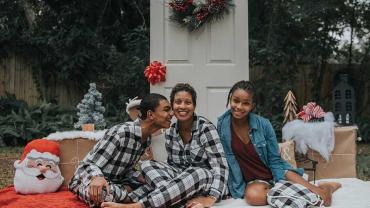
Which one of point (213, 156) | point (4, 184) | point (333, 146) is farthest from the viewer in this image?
point (4, 184)

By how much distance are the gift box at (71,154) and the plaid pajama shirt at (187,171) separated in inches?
27.9

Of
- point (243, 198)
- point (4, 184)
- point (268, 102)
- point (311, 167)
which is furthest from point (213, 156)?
point (268, 102)

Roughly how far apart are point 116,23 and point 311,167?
571 centimetres

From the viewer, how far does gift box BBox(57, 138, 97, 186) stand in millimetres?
3832

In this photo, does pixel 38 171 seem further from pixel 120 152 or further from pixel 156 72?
pixel 156 72

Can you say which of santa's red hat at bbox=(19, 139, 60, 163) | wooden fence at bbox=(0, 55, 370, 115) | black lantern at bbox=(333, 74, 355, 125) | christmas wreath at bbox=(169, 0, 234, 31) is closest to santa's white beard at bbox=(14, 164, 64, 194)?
santa's red hat at bbox=(19, 139, 60, 163)

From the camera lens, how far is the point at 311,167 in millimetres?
4148

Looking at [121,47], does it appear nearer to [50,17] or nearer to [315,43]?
[50,17]

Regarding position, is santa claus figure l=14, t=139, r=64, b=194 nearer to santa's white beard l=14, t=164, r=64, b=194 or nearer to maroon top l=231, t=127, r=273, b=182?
santa's white beard l=14, t=164, r=64, b=194

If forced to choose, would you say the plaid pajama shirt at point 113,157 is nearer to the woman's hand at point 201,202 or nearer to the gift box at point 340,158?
the woman's hand at point 201,202

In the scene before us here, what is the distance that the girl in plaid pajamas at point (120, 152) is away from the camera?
3.14 meters

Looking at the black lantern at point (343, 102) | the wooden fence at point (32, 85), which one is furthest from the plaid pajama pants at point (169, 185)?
the wooden fence at point (32, 85)

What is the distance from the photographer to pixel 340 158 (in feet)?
13.7

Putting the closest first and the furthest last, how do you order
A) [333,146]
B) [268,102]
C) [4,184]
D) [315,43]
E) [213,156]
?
[213,156] < [333,146] < [4,184] < [268,102] < [315,43]
